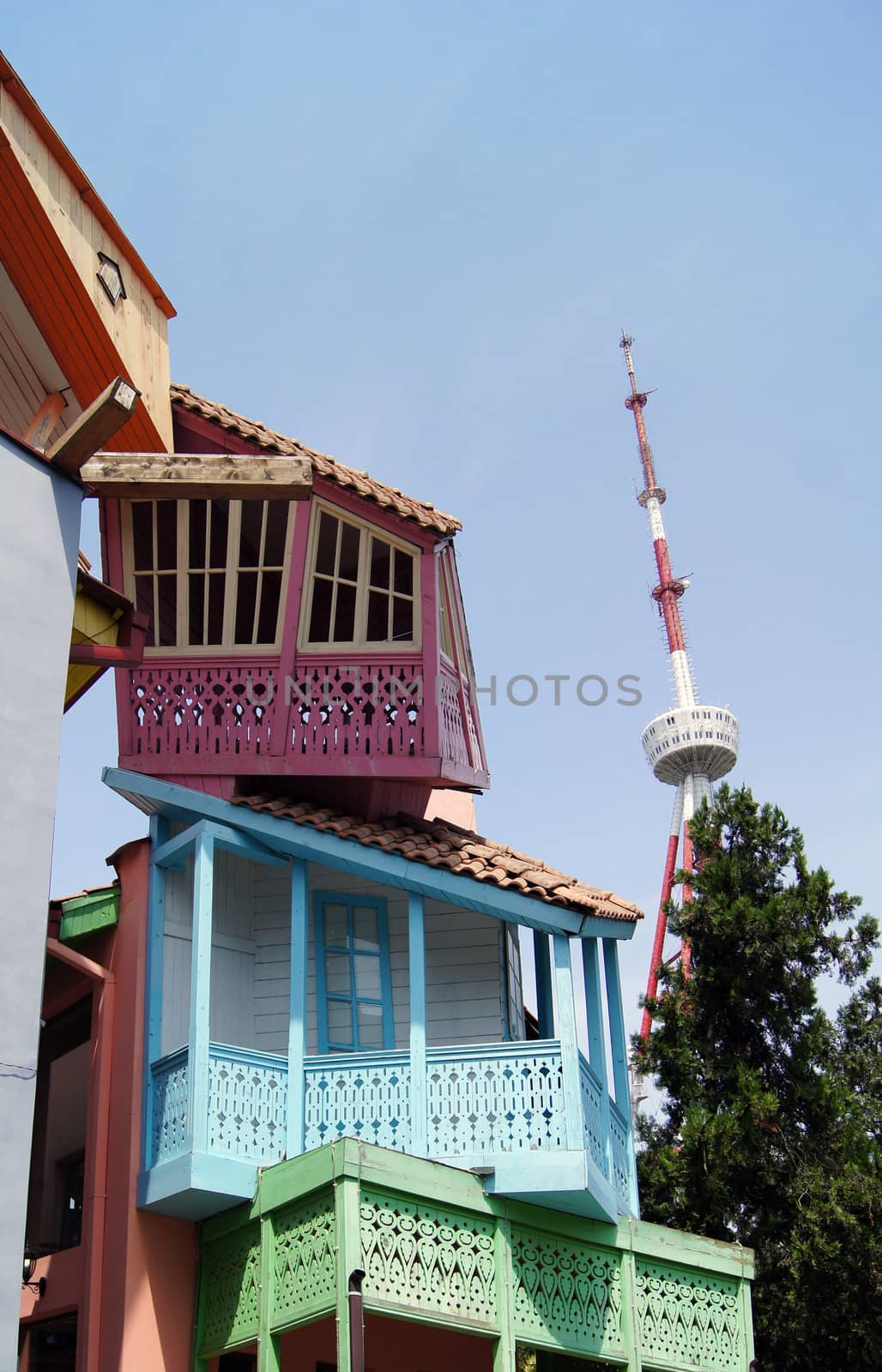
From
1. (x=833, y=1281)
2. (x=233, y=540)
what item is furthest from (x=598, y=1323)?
(x=233, y=540)

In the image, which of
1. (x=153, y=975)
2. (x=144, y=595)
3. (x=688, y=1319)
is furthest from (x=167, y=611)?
(x=688, y=1319)

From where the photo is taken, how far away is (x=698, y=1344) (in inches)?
513

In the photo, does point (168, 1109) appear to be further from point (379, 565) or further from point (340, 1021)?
point (379, 565)

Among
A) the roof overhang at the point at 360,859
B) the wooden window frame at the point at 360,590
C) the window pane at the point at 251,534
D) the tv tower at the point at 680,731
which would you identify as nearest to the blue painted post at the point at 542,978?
the roof overhang at the point at 360,859

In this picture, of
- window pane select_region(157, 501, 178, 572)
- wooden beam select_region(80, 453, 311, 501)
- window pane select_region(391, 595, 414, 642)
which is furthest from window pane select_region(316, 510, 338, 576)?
wooden beam select_region(80, 453, 311, 501)

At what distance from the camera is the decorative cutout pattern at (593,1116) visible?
12.7m

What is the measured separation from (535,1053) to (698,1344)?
3.05 m

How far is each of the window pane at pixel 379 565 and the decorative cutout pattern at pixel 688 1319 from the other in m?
7.04

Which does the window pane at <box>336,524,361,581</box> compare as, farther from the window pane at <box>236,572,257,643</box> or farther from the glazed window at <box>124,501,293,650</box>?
the window pane at <box>236,572,257,643</box>

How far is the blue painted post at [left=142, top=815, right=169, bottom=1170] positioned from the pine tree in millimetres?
6544

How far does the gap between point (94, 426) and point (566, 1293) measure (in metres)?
7.74

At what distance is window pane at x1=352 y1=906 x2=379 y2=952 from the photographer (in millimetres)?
14703

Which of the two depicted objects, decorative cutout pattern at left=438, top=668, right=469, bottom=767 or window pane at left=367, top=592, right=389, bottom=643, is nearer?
decorative cutout pattern at left=438, top=668, right=469, bottom=767

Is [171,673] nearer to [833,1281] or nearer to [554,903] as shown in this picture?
[554,903]
